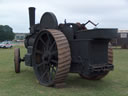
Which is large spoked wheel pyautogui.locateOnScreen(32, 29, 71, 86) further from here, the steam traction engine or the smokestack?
the smokestack

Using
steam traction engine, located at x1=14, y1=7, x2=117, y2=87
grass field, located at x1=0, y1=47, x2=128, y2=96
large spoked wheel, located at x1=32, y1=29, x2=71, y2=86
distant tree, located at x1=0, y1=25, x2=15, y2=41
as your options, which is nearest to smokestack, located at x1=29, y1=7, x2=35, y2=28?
steam traction engine, located at x1=14, y1=7, x2=117, y2=87

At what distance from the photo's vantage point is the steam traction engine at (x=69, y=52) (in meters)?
5.47

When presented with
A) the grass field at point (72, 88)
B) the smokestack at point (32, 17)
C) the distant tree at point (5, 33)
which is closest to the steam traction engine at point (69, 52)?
the grass field at point (72, 88)

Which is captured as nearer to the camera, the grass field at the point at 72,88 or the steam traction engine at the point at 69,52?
the grass field at the point at 72,88

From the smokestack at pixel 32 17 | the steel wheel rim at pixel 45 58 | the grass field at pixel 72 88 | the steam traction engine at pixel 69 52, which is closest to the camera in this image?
the grass field at pixel 72 88

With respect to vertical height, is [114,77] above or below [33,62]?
below

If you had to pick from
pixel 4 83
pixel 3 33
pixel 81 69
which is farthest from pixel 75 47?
pixel 3 33

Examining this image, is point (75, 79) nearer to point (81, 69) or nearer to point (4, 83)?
point (81, 69)

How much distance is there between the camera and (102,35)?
5258 millimetres

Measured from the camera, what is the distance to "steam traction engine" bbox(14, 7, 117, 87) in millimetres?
5469

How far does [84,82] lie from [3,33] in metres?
64.0

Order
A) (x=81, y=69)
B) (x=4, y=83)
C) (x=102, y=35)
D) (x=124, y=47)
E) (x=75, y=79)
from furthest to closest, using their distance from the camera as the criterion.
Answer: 1. (x=124, y=47)
2. (x=75, y=79)
3. (x=4, y=83)
4. (x=81, y=69)
5. (x=102, y=35)

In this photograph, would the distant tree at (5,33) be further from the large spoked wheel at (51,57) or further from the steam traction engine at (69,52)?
the steam traction engine at (69,52)

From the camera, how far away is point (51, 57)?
6.04 m
